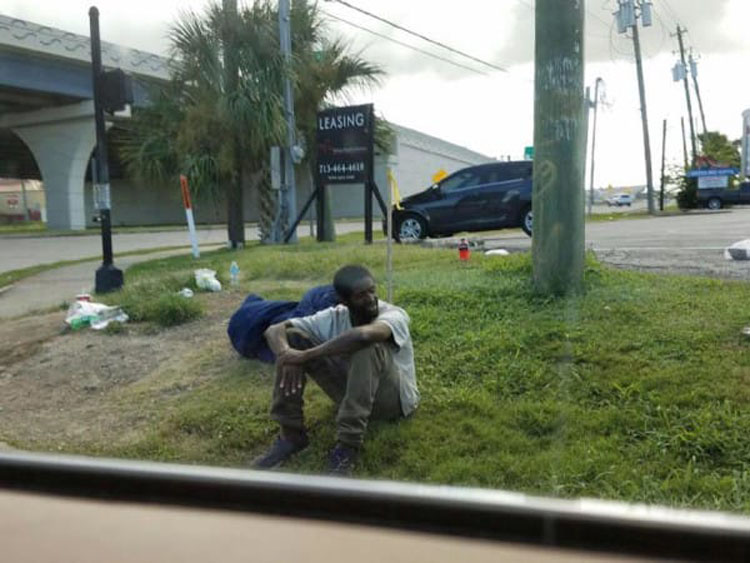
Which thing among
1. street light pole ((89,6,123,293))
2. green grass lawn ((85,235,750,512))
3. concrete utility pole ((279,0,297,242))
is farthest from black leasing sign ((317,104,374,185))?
green grass lawn ((85,235,750,512))

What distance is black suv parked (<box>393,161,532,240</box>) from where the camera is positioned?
13477mm

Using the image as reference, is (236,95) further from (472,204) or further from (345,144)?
(472,204)

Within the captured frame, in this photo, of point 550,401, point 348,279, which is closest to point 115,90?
point 348,279

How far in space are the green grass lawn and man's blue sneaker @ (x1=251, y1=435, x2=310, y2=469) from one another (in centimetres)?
6

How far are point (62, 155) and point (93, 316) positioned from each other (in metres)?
31.4

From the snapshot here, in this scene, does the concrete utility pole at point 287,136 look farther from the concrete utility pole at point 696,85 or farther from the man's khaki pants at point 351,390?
the concrete utility pole at point 696,85

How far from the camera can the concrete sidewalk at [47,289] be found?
30.5 ft

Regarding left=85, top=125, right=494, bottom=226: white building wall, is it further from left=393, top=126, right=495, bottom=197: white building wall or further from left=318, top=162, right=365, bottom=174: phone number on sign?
left=318, top=162, right=365, bottom=174: phone number on sign

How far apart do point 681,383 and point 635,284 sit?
220 cm

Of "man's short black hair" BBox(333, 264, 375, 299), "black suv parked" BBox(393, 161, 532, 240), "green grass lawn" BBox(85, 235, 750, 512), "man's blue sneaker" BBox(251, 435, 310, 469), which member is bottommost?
"man's blue sneaker" BBox(251, 435, 310, 469)

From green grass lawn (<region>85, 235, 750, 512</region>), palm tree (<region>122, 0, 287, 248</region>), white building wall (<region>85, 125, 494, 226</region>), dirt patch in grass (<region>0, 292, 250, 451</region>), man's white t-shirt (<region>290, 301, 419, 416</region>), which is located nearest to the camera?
green grass lawn (<region>85, 235, 750, 512</region>)

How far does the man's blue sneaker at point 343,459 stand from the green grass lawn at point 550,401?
0.20ft

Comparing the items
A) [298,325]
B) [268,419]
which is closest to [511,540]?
[298,325]

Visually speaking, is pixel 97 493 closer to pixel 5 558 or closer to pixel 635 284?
pixel 5 558
